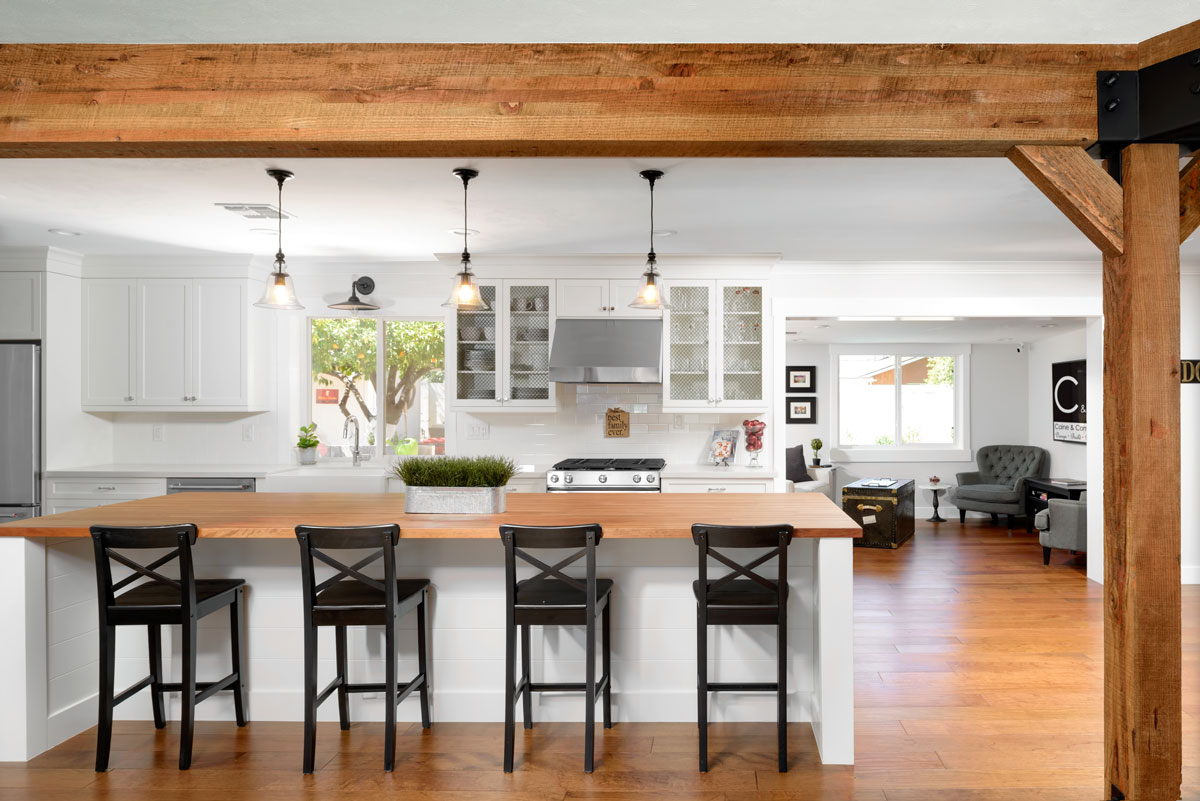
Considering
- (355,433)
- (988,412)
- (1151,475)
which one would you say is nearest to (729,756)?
(1151,475)

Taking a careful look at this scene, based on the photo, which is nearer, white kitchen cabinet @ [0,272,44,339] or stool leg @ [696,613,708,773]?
stool leg @ [696,613,708,773]

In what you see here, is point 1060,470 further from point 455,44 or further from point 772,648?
point 455,44

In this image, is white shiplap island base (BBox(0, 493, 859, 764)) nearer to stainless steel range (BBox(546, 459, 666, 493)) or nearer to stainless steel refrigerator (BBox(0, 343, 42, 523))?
stainless steel range (BBox(546, 459, 666, 493))

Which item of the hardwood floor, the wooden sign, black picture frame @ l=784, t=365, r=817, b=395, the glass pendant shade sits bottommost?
the hardwood floor

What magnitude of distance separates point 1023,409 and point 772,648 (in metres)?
7.77

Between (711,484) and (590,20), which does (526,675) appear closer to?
(590,20)

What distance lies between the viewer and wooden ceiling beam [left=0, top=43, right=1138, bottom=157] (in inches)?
92.0

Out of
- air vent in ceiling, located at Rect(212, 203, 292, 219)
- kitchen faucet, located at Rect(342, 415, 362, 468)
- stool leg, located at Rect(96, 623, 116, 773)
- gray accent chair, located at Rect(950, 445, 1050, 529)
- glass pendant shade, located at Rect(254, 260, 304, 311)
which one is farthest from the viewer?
gray accent chair, located at Rect(950, 445, 1050, 529)

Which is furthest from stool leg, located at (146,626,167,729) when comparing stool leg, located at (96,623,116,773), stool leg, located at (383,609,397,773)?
stool leg, located at (383,609,397,773)

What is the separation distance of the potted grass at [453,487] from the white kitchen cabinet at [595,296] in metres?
2.75

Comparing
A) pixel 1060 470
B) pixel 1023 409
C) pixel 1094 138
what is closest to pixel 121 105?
pixel 1094 138

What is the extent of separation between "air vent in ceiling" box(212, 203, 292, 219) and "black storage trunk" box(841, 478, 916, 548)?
5746mm

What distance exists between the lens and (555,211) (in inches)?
172

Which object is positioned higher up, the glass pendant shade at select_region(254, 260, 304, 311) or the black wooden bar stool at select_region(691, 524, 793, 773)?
the glass pendant shade at select_region(254, 260, 304, 311)
